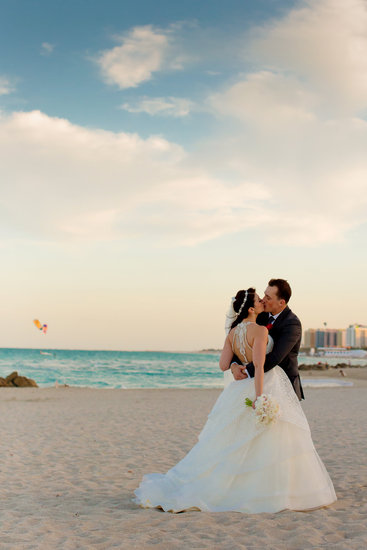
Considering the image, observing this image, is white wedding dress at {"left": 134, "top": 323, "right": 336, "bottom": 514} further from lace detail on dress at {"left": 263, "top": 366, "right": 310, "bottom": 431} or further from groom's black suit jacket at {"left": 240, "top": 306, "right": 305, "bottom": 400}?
groom's black suit jacket at {"left": 240, "top": 306, "right": 305, "bottom": 400}

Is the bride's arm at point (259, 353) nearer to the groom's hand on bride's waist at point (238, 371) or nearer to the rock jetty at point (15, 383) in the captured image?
the groom's hand on bride's waist at point (238, 371)

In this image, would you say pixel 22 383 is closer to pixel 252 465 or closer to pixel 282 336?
pixel 252 465

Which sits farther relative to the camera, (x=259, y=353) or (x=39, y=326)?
(x=39, y=326)

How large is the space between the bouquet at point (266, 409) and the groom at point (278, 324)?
296 mm

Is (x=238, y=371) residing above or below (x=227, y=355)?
below

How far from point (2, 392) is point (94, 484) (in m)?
17.2

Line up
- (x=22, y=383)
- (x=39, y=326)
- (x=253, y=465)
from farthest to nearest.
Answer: (x=39, y=326) → (x=22, y=383) → (x=253, y=465)

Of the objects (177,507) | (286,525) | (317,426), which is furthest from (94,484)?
(317,426)

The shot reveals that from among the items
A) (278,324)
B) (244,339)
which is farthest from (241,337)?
(278,324)

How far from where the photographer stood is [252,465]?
4801 millimetres

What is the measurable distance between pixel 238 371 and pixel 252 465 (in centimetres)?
88

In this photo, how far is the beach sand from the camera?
4.22m

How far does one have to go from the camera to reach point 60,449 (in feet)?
30.2

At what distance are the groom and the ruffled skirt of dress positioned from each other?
0.63 ft
